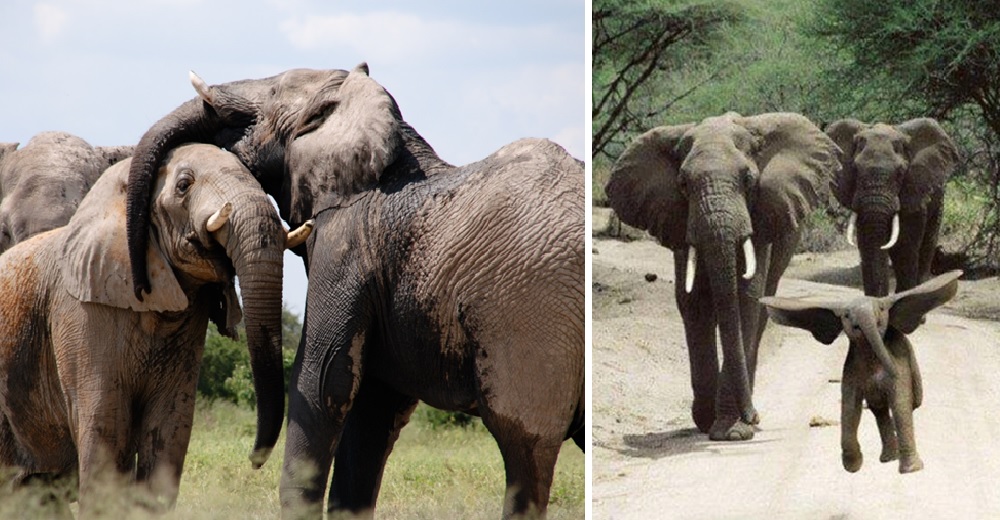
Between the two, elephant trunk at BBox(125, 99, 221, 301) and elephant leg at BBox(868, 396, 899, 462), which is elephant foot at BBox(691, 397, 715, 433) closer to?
elephant leg at BBox(868, 396, 899, 462)

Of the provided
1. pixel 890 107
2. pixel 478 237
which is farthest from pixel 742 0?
pixel 478 237

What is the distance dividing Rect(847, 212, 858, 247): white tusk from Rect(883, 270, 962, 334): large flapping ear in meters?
0.35

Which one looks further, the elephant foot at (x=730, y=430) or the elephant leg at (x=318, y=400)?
the elephant foot at (x=730, y=430)

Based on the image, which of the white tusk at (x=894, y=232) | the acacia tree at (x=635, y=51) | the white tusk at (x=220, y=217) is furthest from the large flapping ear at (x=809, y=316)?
the white tusk at (x=220, y=217)

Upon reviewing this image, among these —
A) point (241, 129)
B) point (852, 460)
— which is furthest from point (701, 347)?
point (241, 129)

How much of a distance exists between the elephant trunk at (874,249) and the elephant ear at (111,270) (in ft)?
7.02

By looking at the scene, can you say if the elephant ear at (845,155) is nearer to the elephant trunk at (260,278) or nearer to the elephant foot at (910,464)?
the elephant foot at (910,464)

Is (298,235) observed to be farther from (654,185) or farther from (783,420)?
(783,420)

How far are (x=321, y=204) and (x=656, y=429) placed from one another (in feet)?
4.95

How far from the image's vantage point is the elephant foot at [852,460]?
5090 mm

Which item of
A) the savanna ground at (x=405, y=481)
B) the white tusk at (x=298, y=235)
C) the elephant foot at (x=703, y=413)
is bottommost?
the savanna ground at (x=405, y=481)

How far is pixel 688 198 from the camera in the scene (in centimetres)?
564

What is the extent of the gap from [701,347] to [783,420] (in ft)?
1.18

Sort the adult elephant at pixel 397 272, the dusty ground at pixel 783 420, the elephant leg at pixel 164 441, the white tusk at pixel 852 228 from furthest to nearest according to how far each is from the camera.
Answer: the white tusk at pixel 852 228 → the dusty ground at pixel 783 420 → the elephant leg at pixel 164 441 → the adult elephant at pixel 397 272
